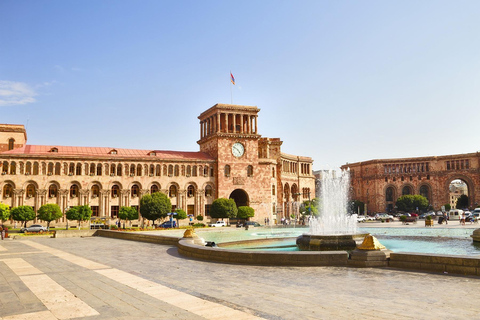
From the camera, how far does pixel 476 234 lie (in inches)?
914

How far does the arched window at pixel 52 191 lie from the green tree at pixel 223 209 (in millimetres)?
22695

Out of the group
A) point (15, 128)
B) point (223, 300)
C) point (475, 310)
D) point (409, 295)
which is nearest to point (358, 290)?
point (409, 295)

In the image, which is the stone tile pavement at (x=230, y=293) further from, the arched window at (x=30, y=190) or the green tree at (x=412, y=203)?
the green tree at (x=412, y=203)

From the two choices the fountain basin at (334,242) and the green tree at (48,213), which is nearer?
the fountain basin at (334,242)

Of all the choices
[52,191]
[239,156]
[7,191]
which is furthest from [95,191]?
[239,156]

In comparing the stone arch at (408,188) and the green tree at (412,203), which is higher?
the stone arch at (408,188)

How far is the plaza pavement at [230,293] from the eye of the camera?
782 centimetres

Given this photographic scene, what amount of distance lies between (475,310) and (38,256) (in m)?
17.8

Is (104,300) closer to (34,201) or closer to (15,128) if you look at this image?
(34,201)

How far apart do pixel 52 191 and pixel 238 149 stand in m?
29.3

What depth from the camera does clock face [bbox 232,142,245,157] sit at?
67.7 meters

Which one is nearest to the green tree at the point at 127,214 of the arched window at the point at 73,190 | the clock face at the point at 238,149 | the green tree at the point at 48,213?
the green tree at the point at 48,213

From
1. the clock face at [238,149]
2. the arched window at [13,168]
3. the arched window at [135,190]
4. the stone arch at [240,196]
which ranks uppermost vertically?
the clock face at [238,149]

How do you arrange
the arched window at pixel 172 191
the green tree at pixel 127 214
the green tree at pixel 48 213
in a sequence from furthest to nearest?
the arched window at pixel 172 191, the green tree at pixel 127 214, the green tree at pixel 48 213
